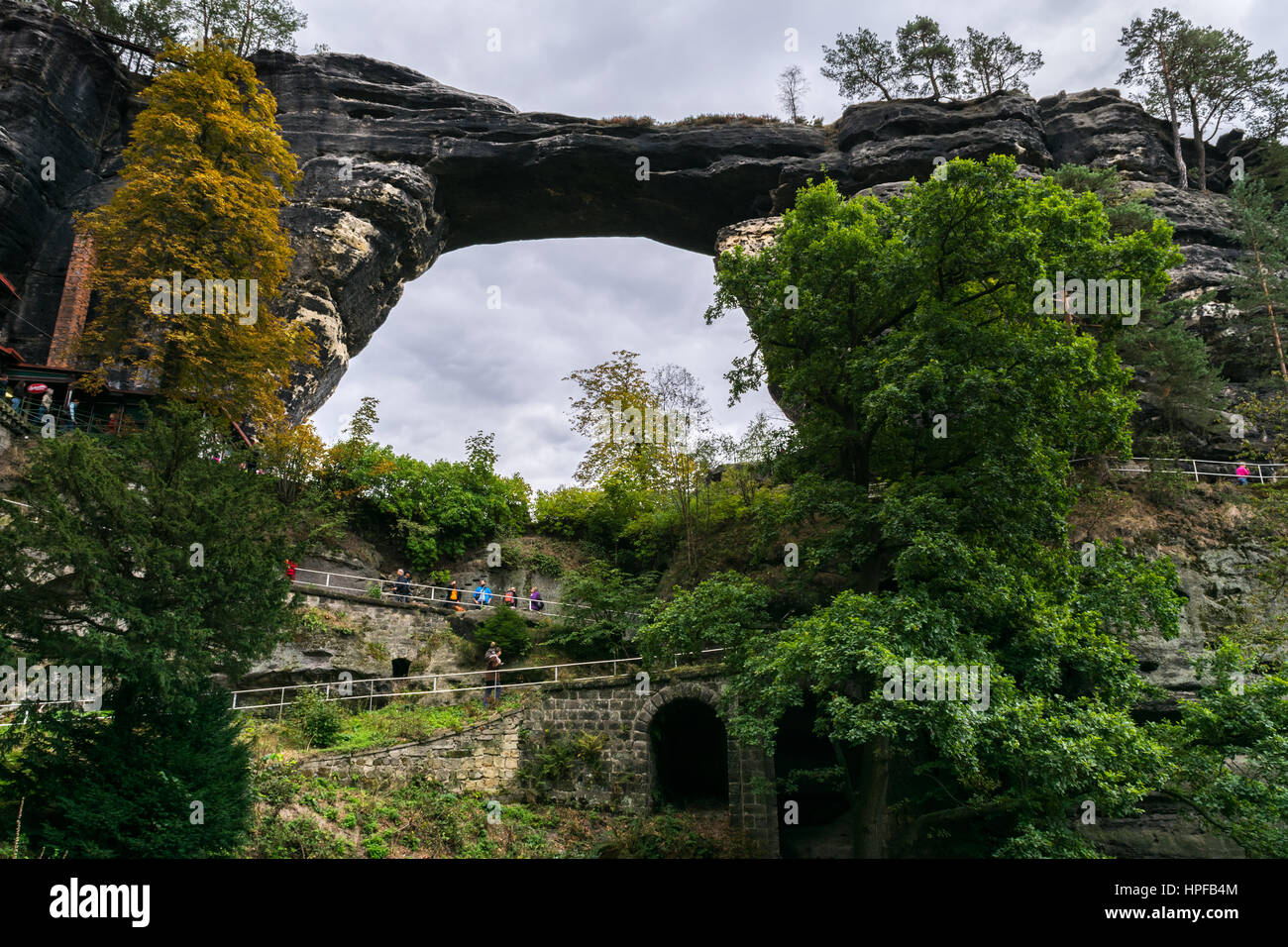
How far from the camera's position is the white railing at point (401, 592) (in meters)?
21.9

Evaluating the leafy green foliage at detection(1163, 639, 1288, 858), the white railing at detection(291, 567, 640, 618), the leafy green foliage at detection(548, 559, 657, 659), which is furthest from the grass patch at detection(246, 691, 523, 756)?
the leafy green foliage at detection(1163, 639, 1288, 858)

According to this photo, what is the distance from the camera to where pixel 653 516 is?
2528 cm

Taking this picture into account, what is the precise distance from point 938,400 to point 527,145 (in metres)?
26.1

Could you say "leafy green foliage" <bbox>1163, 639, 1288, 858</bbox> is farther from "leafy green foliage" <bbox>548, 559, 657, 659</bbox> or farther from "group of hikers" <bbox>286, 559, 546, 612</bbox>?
"group of hikers" <bbox>286, 559, 546, 612</bbox>

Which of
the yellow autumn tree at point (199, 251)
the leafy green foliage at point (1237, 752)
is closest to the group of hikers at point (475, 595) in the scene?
Result: the yellow autumn tree at point (199, 251)

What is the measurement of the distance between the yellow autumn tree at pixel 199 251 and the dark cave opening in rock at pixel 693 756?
12.4 meters

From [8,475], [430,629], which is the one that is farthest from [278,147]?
[430,629]

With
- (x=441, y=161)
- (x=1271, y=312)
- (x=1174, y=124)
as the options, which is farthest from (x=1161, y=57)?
(x=441, y=161)

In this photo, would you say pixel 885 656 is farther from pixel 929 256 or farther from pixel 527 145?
pixel 527 145

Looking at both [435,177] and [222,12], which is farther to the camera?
[222,12]

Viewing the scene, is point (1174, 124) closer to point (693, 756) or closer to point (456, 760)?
point (693, 756)

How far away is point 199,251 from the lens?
55.5ft

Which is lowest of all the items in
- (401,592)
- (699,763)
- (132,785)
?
(699,763)

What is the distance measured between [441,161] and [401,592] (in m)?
19.3
